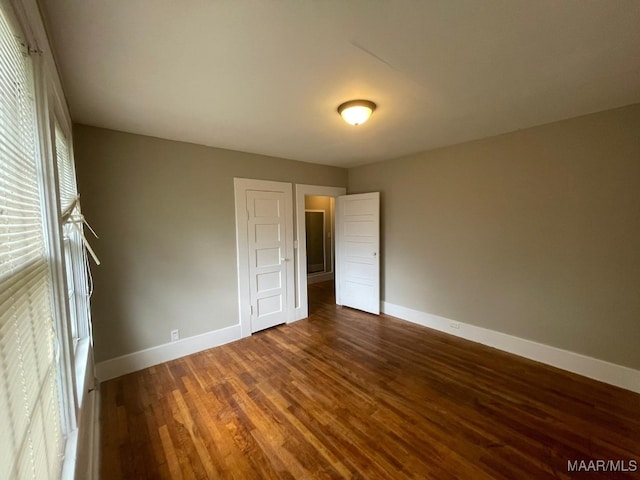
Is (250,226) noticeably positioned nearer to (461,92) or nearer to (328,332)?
(328,332)

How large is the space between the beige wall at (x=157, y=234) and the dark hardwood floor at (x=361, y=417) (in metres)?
0.47

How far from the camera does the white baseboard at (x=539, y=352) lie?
2.26 meters

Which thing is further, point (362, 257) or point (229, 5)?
point (362, 257)

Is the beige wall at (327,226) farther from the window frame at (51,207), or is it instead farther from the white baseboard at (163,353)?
the window frame at (51,207)

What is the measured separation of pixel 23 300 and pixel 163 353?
2341 millimetres

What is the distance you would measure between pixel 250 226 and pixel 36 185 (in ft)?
7.58

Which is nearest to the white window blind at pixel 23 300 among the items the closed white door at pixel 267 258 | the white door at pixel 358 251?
the closed white door at pixel 267 258

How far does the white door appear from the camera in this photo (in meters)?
3.99

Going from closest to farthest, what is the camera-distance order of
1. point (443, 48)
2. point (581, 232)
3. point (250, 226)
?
point (443, 48) < point (581, 232) < point (250, 226)

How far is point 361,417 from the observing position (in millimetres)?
1953

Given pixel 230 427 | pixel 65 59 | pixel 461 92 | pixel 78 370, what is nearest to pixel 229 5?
pixel 65 59

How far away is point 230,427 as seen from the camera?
1.90 m

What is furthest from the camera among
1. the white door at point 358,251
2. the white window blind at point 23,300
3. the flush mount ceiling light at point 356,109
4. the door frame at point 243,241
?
the white door at point 358,251

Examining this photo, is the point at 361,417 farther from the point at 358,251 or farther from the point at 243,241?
the point at 358,251
